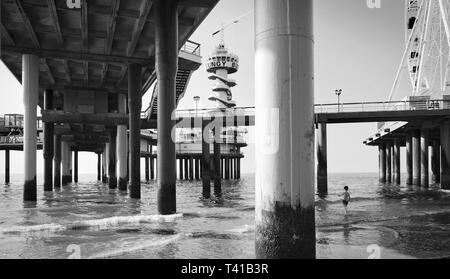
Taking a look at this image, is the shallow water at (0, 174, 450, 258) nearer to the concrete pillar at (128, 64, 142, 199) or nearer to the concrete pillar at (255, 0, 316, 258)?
the concrete pillar at (255, 0, 316, 258)

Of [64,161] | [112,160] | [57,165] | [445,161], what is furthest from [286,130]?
[64,161]

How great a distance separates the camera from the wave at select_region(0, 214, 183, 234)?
15.2 m

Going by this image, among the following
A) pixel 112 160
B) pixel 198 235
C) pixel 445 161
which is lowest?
pixel 198 235

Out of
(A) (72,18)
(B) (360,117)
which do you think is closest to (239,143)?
(B) (360,117)

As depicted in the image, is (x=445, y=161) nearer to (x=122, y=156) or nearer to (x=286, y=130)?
(x=122, y=156)

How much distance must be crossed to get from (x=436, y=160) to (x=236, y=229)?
2137 inches

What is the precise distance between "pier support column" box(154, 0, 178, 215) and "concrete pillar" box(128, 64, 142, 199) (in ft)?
31.9

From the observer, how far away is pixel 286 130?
6.73 m

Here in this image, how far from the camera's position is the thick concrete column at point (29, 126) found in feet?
88.2

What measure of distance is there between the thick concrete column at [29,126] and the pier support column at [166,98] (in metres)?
12.9

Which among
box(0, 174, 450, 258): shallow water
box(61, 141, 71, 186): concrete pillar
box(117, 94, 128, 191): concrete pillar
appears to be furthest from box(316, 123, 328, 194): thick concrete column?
box(61, 141, 71, 186): concrete pillar

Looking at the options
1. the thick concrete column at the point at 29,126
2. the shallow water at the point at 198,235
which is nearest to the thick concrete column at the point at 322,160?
the shallow water at the point at 198,235

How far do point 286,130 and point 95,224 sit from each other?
12114mm
